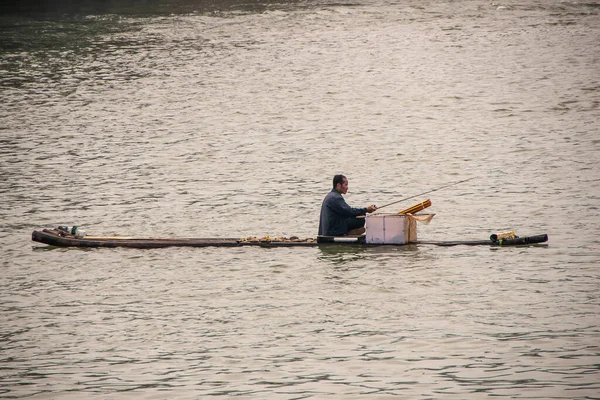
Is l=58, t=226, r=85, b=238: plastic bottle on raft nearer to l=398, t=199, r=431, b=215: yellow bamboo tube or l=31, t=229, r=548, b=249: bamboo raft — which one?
l=31, t=229, r=548, b=249: bamboo raft

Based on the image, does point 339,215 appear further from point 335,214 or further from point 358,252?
point 358,252

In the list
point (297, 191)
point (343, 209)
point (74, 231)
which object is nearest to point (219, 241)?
point (343, 209)

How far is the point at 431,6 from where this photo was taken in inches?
1597

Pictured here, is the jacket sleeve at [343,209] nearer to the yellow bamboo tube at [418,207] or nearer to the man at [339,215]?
the man at [339,215]

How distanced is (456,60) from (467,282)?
787 inches

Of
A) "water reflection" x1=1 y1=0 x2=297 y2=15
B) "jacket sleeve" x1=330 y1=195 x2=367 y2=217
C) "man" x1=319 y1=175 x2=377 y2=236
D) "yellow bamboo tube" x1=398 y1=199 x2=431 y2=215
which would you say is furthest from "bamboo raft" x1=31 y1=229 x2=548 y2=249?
"water reflection" x1=1 y1=0 x2=297 y2=15

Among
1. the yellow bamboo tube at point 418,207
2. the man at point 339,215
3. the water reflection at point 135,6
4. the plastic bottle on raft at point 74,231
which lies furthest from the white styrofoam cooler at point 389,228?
the water reflection at point 135,6

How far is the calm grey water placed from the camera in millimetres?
11188

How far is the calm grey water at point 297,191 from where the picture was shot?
440 inches

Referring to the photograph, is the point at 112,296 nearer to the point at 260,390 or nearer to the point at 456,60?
the point at 260,390

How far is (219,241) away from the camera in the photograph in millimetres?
15688

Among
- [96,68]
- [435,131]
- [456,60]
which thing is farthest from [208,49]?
[435,131]

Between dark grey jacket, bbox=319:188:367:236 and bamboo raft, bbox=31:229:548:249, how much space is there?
0.41 feet

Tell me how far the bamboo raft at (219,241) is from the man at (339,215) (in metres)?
0.13
